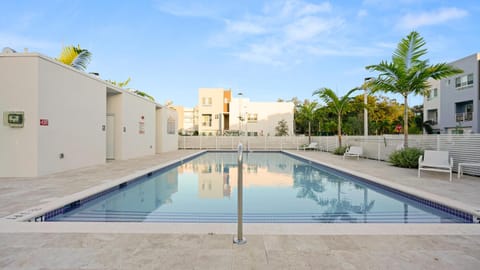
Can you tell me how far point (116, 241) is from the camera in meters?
2.80

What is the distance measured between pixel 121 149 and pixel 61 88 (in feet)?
14.6

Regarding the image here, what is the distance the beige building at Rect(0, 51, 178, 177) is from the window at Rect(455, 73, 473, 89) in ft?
88.3

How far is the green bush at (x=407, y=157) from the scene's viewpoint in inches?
356

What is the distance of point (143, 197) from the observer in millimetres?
5863

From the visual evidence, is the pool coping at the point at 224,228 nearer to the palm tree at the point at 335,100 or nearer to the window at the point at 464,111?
the palm tree at the point at 335,100

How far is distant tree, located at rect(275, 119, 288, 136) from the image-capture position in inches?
1222

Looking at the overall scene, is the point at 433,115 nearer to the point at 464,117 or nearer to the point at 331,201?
the point at 464,117

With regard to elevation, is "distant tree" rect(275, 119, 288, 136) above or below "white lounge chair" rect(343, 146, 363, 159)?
above

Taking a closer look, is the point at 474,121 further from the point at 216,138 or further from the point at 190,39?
the point at 190,39

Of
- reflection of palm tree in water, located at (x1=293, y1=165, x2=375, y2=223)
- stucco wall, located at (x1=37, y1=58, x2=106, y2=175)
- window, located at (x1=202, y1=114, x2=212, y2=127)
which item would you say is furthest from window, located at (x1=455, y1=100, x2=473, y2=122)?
stucco wall, located at (x1=37, y1=58, x2=106, y2=175)

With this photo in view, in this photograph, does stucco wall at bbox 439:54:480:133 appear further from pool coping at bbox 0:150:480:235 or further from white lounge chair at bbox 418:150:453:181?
pool coping at bbox 0:150:480:235

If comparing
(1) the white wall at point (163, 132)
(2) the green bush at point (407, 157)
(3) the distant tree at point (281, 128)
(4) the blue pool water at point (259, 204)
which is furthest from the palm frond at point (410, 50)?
(3) the distant tree at point (281, 128)

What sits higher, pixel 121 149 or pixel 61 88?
pixel 61 88

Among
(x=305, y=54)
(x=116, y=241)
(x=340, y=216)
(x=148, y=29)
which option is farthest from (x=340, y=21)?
(x=116, y=241)
